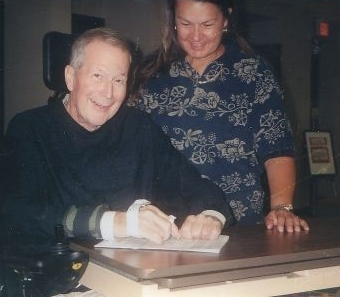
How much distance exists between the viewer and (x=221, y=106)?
171cm

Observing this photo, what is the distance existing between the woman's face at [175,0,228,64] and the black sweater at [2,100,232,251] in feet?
1.04

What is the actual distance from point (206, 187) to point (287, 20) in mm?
5191

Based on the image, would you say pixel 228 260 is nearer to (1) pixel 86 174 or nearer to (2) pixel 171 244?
(2) pixel 171 244

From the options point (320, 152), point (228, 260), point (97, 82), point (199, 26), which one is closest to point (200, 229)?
point (228, 260)

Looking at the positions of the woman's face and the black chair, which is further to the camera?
the woman's face

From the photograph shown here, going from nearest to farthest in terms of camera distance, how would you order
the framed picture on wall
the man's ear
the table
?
the table
the man's ear
the framed picture on wall

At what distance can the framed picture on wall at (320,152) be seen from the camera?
5527 mm

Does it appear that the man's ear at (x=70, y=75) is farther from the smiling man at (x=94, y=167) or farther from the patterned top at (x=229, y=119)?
the patterned top at (x=229, y=119)

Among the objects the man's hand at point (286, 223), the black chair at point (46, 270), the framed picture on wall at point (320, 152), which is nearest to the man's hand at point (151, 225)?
the black chair at point (46, 270)

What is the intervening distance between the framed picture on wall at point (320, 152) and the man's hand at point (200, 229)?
14.8ft

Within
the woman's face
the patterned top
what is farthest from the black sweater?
the woman's face

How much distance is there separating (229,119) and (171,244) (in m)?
0.76

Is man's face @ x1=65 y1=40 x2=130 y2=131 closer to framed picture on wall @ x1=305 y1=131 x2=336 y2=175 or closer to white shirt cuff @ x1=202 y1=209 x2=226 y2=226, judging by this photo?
white shirt cuff @ x1=202 y1=209 x2=226 y2=226

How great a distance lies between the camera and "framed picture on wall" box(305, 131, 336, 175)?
5.53 meters
